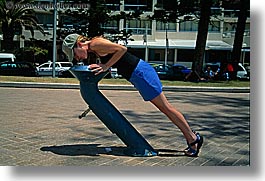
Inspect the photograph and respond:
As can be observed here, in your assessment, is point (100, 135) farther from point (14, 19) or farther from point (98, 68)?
point (14, 19)

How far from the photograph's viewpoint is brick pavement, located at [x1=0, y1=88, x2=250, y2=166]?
15.0ft

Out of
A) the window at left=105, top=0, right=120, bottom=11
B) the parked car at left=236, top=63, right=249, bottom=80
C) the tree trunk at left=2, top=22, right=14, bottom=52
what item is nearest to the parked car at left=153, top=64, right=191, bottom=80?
the parked car at left=236, top=63, right=249, bottom=80

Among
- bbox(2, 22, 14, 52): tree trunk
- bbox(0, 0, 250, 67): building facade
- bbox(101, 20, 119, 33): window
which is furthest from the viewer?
bbox(0, 0, 250, 67): building facade

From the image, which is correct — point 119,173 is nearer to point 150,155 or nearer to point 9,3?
point 150,155

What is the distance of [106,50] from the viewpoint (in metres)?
4.52

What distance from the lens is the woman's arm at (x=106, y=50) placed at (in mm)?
4496

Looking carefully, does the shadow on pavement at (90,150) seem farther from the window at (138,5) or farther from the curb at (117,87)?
the window at (138,5)

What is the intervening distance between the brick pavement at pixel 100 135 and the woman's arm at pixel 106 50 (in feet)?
3.35

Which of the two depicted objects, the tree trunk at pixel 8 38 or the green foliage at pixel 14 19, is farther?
the tree trunk at pixel 8 38

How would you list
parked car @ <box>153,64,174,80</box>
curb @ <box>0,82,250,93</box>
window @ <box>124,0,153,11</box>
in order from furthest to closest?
window @ <box>124,0,153,11</box> < parked car @ <box>153,64,174,80</box> < curb @ <box>0,82,250,93</box>

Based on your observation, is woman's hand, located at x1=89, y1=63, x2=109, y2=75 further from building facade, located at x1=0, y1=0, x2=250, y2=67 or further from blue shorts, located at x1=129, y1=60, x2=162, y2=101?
building facade, located at x1=0, y1=0, x2=250, y2=67

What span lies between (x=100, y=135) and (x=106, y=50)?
1799mm

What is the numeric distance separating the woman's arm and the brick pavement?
1022mm

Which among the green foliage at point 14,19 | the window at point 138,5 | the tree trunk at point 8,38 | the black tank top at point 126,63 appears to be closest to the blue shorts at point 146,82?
the black tank top at point 126,63
